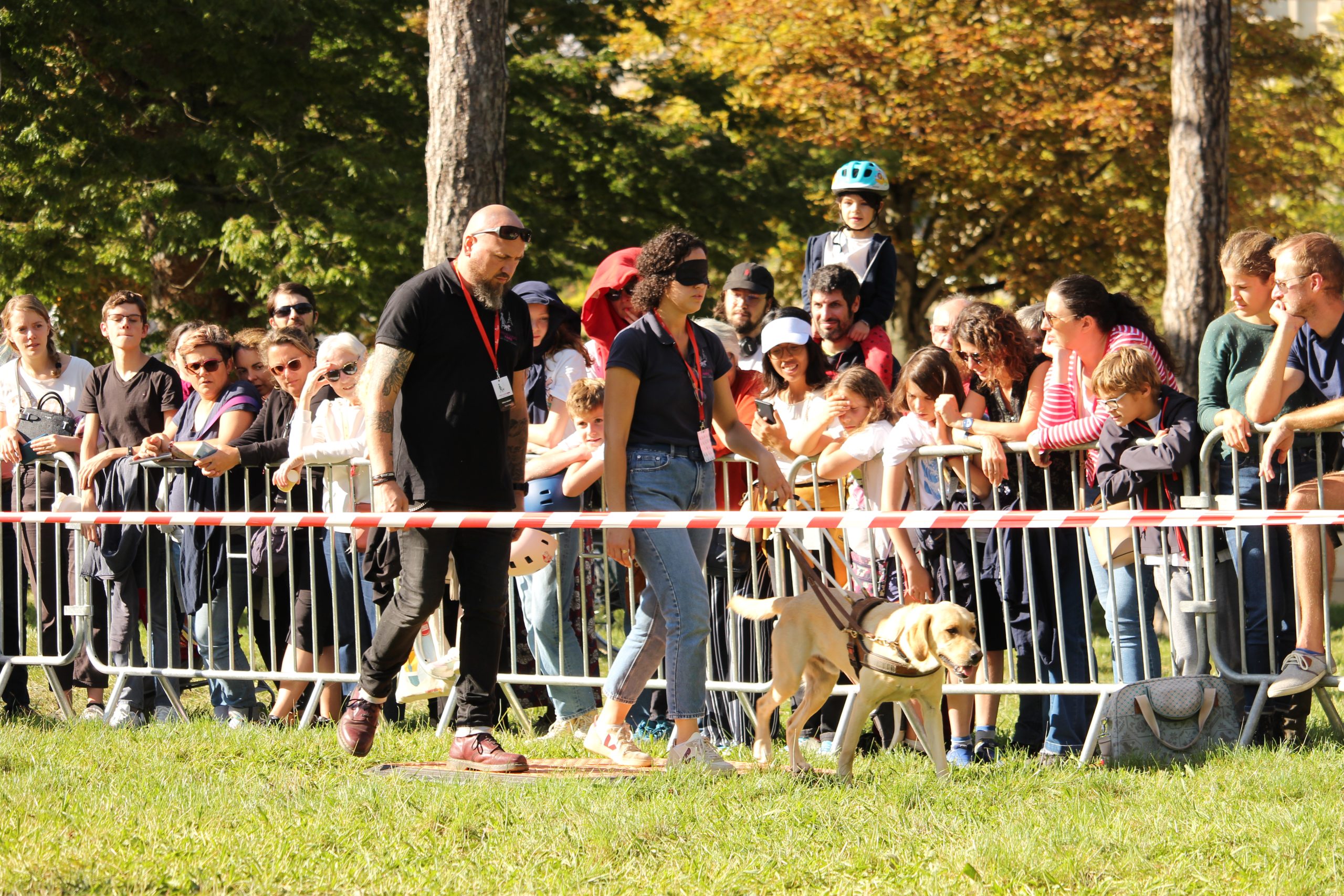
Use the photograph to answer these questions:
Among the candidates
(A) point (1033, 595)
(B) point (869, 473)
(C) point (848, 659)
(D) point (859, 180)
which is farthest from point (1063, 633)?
(D) point (859, 180)

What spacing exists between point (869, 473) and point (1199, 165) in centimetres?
688

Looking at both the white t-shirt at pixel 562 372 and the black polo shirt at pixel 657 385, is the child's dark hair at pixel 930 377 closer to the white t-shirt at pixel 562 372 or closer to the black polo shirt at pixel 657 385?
the black polo shirt at pixel 657 385

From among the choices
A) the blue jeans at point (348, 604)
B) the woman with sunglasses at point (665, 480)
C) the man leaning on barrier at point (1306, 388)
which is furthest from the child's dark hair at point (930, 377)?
the blue jeans at point (348, 604)

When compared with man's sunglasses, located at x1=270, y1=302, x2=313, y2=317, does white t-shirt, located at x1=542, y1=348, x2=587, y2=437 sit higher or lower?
lower

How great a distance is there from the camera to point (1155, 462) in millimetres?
5859

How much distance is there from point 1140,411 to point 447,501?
278 centimetres

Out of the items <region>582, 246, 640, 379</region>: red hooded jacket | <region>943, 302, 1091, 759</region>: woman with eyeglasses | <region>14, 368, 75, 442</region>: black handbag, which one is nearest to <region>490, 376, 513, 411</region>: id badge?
<region>582, 246, 640, 379</region>: red hooded jacket

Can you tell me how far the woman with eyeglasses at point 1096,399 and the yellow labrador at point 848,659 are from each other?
3.15 feet

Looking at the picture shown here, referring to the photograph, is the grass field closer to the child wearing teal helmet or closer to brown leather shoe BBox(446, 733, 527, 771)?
brown leather shoe BBox(446, 733, 527, 771)

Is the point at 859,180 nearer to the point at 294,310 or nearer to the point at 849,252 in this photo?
A: the point at 849,252

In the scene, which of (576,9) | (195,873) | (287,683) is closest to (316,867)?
(195,873)

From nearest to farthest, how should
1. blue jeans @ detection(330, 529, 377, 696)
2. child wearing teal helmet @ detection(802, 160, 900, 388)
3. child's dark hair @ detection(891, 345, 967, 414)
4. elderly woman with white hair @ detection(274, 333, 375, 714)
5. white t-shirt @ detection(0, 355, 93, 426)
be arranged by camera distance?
child's dark hair @ detection(891, 345, 967, 414)
elderly woman with white hair @ detection(274, 333, 375, 714)
blue jeans @ detection(330, 529, 377, 696)
child wearing teal helmet @ detection(802, 160, 900, 388)
white t-shirt @ detection(0, 355, 93, 426)

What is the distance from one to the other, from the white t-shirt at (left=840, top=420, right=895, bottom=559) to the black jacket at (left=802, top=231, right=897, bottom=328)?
4.52ft

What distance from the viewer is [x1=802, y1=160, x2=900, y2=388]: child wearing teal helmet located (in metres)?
7.77
